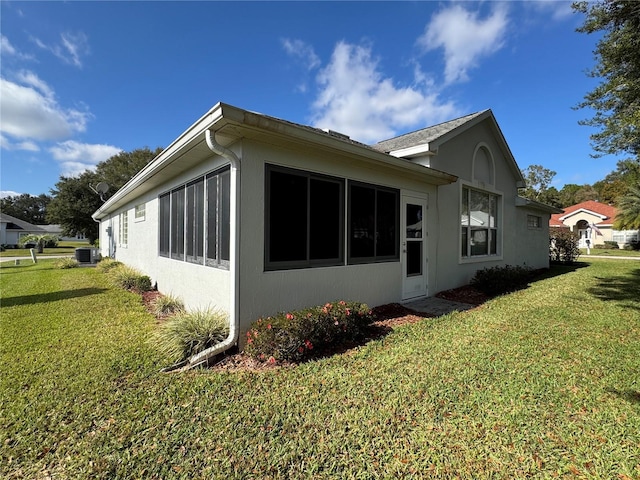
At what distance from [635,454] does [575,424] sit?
1.27ft

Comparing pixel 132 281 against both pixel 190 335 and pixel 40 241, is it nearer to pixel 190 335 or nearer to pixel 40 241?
pixel 190 335

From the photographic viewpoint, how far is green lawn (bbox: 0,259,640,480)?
7.34ft

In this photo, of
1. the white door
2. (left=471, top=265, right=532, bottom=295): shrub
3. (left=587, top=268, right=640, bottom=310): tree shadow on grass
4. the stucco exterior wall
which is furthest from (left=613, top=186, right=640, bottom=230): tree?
the stucco exterior wall

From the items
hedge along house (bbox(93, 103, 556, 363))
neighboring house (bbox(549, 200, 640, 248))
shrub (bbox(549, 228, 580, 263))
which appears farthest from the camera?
neighboring house (bbox(549, 200, 640, 248))

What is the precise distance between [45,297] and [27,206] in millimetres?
88849

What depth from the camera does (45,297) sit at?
8156 mm

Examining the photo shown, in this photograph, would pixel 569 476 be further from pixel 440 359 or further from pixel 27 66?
pixel 27 66

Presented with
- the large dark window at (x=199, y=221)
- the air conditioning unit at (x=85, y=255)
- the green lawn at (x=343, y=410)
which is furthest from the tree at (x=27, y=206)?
the green lawn at (x=343, y=410)

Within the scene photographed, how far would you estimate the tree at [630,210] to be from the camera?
24109mm

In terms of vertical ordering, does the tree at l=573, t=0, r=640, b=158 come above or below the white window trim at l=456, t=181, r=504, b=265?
above

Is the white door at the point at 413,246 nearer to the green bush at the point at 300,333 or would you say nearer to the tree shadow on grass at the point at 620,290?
the green bush at the point at 300,333

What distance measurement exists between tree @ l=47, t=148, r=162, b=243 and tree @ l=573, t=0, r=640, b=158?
126ft

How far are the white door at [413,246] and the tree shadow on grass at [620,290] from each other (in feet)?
14.7

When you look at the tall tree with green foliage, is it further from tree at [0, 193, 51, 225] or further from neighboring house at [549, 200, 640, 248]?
tree at [0, 193, 51, 225]
